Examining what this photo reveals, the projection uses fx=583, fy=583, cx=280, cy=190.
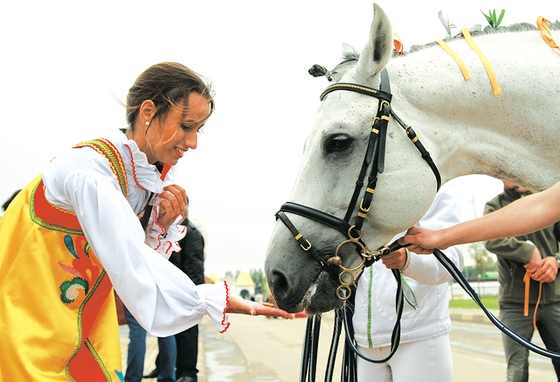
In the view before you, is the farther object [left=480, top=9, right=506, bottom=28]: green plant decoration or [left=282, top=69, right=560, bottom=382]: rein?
[left=480, top=9, right=506, bottom=28]: green plant decoration

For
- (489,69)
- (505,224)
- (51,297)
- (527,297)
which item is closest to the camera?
(51,297)

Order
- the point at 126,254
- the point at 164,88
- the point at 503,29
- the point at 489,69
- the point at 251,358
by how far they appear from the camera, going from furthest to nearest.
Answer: the point at 251,358
the point at 503,29
the point at 489,69
the point at 164,88
the point at 126,254

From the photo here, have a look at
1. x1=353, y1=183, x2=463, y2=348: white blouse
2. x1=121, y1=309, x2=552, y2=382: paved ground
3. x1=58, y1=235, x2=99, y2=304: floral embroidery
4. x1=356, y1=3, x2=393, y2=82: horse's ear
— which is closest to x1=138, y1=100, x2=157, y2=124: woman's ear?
x1=58, y1=235, x2=99, y2=304: floral embroidery

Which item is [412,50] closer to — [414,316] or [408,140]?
[408,140]

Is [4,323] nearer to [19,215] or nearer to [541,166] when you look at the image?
[19,215]

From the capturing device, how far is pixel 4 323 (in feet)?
6.51

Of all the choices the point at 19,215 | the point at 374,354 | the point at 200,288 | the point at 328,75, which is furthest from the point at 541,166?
→ the point at 19,215

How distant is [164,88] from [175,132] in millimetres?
194

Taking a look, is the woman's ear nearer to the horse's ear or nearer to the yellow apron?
the yellow apron

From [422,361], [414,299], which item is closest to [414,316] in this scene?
[414,299]

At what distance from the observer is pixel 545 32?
2.61 meters

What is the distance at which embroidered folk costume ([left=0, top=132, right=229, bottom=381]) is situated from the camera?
1930 mm

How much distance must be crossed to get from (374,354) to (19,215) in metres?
1.80

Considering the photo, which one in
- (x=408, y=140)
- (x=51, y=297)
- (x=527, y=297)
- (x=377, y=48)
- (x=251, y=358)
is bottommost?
(x=251, y=358)
